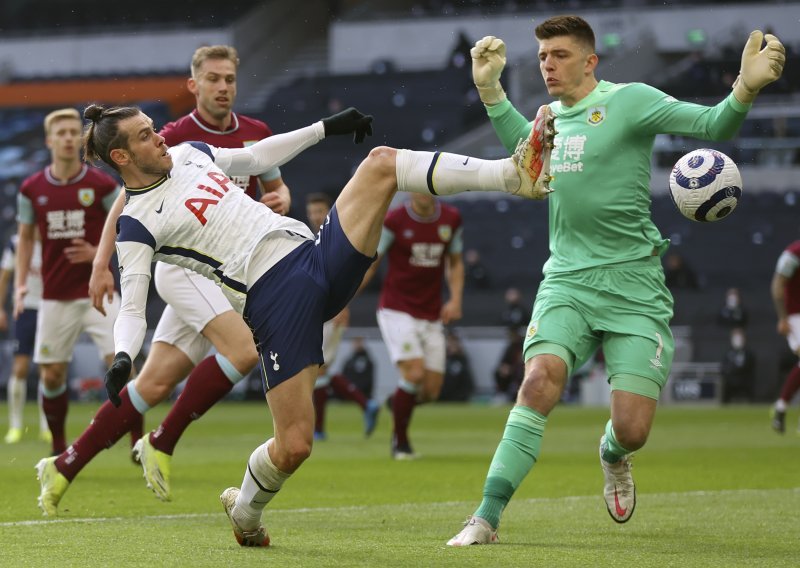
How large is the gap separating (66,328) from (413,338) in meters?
3.17

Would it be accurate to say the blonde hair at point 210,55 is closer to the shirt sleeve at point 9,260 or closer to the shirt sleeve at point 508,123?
the shirt sleeve at point 508,123

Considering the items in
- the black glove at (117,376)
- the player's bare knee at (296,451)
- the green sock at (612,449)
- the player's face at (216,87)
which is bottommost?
the green sock at (612,449)

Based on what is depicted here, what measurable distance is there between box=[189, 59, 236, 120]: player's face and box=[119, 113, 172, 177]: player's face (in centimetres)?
204

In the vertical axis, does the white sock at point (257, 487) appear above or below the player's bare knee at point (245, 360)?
below

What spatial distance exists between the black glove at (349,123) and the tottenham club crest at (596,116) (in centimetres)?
105

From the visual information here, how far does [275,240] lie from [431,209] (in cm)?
639

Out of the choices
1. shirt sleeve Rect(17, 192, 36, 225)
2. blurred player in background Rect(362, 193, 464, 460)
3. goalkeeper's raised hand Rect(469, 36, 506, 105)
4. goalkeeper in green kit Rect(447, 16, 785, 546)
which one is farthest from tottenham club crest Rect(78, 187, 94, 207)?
goalkeeper's raised hand Rect(469, 36, 506, 105)

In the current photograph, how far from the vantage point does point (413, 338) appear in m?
12.3

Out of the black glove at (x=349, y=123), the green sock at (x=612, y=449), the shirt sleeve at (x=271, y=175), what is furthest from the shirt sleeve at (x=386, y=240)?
the black glove at (x=349, y=123)

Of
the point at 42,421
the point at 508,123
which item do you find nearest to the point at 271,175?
the point at 508,123

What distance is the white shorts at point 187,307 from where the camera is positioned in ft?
24.6

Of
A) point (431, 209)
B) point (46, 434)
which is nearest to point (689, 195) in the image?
point (431, 209)

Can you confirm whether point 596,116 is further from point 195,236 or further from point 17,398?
point 17,398

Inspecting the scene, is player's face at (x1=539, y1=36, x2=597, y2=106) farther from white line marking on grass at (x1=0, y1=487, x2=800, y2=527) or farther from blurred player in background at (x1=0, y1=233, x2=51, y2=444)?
blurred player in background at (x1=0, y1=233, x2=51, y2=444)
